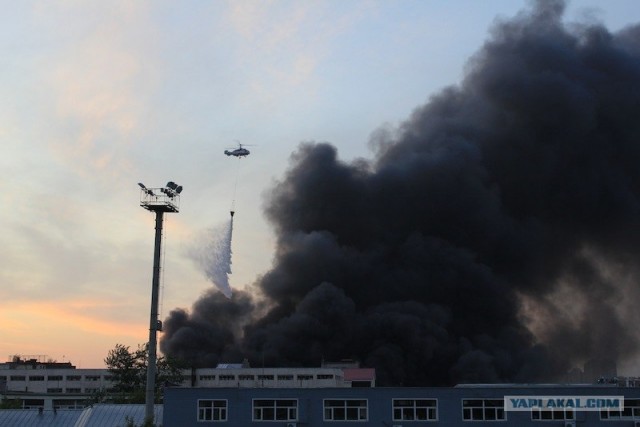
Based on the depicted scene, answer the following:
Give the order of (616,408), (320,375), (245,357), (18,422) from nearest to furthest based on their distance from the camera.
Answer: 1. (616,408)
2. (18,422)
3. (320,375)
4. (245,357)

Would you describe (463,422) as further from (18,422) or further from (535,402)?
(18,422)

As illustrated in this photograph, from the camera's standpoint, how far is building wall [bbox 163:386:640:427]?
4700 centimetres

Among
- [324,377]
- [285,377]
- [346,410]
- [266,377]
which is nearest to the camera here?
[346,410]

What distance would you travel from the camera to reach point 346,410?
1898 inches

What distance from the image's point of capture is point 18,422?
2234 inches

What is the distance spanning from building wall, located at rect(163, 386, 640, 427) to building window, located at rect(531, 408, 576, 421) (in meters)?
0.15

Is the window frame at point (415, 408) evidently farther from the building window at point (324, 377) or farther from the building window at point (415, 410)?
the building window at point (324, 377)

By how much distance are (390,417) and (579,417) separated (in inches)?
389

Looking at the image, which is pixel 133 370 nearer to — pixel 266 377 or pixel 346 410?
pixel 266 377

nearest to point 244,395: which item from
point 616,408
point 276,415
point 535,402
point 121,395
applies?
point 276,415

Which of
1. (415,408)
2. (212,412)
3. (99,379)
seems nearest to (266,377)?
(99,379)

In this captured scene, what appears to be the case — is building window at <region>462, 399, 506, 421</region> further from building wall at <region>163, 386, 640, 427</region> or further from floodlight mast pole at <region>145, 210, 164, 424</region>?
floodlight mast pole at <region>145, 210, 164, 424</region>

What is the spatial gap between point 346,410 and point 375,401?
5.40ft

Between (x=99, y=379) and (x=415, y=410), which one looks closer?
(x=415, y=410)
